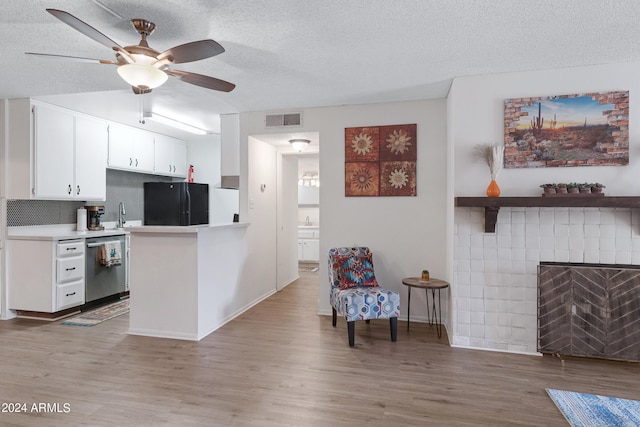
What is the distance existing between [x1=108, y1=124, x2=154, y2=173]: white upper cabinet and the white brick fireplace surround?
15.4 ft

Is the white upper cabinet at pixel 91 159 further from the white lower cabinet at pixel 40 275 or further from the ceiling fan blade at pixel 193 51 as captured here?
the ceiling fan blade at pixel 193 51

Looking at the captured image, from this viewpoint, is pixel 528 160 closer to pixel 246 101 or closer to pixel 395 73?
pixel 395 73

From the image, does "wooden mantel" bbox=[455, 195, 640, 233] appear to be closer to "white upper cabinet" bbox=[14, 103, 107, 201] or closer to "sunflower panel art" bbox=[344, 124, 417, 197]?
"sunflower panel art" bbox=[344, 124, 417, 197]

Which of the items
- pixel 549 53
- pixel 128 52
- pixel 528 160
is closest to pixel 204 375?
pixel 128 52

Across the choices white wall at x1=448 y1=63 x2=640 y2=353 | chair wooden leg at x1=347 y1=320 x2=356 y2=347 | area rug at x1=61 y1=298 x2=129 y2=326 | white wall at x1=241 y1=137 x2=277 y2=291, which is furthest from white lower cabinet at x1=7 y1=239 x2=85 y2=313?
white wall at x1=448 y1=63 x2=640 y2=353

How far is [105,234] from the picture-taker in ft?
15.4

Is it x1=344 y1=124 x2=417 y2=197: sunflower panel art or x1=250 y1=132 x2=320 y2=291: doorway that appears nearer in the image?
x1=344 y1=124 x2=417 y2=197: sunflower panel art

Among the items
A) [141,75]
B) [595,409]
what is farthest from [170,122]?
[595,409]

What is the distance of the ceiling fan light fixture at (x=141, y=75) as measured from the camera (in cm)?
223

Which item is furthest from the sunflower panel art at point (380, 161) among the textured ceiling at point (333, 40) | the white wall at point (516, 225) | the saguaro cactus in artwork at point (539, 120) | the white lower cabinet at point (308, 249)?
the white lower cabinet at point (308, 249)

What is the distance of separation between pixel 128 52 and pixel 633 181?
3.91 meters

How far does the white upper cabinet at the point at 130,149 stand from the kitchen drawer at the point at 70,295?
69.7 inches

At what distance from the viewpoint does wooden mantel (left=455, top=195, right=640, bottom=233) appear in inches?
112

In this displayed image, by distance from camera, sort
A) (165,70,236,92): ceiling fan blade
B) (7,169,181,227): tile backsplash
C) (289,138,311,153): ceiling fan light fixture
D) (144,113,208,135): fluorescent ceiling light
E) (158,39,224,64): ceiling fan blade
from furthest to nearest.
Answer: (289,138,311,153): ceiling fan light fixture
(144,113,208,135): fluorescent ceiling light
(7,169,181,227): tile backsplash
(165,70,236,92): ceiling fan blade
(158,39,224,64): ceiling fan blade
